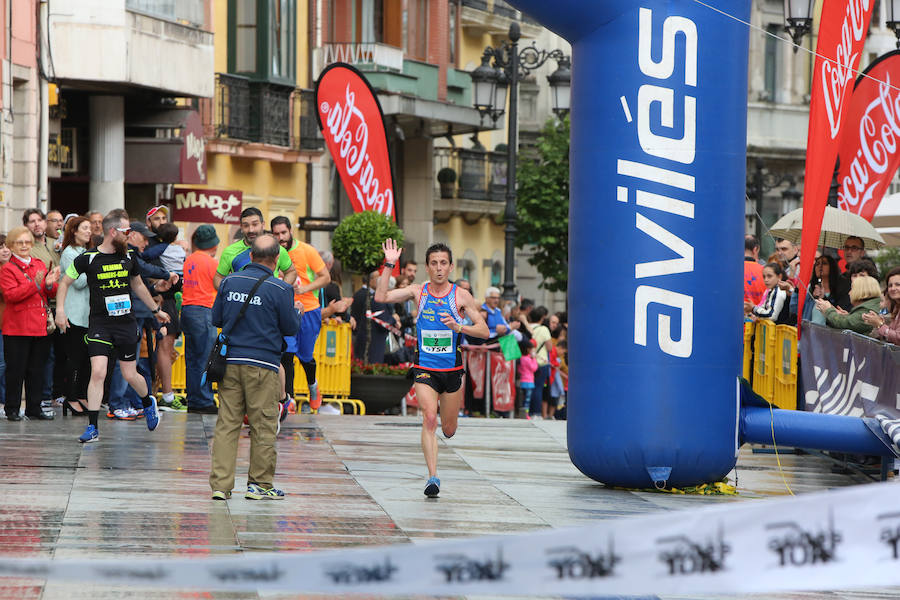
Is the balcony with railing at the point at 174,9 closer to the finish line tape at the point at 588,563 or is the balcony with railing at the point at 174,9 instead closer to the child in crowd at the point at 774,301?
the child in crowd at the point at 774,301

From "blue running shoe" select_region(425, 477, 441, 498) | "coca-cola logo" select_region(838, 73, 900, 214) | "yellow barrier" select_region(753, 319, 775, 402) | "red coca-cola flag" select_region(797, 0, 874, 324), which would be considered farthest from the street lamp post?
"blue running shoe" select_region(425, 477, 441, 498)

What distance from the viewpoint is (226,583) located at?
4281mm

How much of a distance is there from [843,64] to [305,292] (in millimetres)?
5786

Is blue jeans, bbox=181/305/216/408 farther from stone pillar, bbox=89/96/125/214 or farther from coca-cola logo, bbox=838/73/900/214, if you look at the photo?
stone pillar, bbox=89/96/125/214

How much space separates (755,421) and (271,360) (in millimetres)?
3469

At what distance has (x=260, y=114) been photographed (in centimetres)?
3278

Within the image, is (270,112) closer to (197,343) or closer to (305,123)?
(305,123)

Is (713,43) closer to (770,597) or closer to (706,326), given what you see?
(706,326)

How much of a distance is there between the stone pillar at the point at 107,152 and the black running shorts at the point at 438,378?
1578 centimetres

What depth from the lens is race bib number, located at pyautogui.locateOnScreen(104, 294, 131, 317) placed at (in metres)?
13.6

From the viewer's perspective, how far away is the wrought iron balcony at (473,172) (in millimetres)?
44812

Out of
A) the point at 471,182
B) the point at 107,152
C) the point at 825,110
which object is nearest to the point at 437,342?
the point at 825,110

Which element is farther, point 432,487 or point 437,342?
point 437,342

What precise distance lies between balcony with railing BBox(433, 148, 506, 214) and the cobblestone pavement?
28.4 meters
